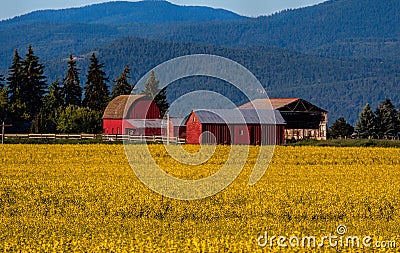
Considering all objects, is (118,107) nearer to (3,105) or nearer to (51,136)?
(3,105)

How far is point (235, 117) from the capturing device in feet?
224

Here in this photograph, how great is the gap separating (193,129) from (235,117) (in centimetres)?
357

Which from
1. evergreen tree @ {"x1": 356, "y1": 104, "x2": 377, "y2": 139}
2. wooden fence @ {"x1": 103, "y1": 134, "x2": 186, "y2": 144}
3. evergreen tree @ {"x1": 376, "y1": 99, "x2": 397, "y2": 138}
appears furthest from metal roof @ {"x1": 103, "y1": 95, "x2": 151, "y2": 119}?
evergreen tree @ {"x1": 376, "y1": 99, "x2": 397, "y2": 138}

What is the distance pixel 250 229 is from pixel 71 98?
74517 mm

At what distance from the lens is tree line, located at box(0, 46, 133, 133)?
77000 mm

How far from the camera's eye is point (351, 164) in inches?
1612

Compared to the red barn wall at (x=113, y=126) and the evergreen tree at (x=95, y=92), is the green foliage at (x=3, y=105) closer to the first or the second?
the red barn wall at (x=113, y=126)

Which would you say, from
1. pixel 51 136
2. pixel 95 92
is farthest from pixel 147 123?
pixel 95 92

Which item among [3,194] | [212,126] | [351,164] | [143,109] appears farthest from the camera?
[143,109]

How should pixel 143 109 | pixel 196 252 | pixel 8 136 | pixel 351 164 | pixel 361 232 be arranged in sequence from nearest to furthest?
1. pixel 196 252
2. pixel 361 232
3. pixel 351 164
4. pixel 8 136
5. pixel 143 109

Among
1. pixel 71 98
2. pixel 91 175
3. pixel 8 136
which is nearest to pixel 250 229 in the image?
pixel 91 175

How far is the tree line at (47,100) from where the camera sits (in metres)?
77.0

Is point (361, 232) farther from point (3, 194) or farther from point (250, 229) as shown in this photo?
point (3, 194)

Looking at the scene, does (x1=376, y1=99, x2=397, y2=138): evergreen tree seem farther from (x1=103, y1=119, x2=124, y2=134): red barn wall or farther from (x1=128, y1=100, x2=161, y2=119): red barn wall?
(x1=103, y1=119, x2=124, y2=134): red barn wall
